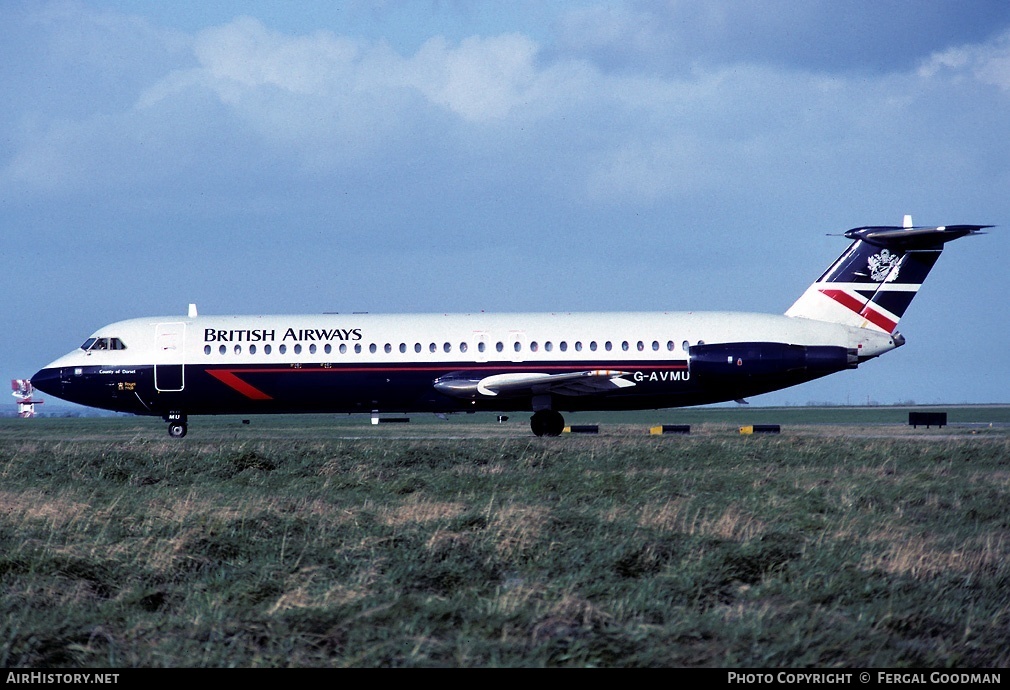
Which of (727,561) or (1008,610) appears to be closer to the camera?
(1008,610)

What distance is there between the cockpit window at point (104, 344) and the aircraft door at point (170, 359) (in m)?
1.46

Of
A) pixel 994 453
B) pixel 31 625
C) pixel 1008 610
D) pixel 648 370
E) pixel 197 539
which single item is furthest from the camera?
pixel 648 370

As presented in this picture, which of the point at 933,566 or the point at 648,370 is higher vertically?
the point at 648,370

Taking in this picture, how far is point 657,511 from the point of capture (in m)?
14.5

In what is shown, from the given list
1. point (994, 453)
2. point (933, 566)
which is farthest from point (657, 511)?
point (994, 453)

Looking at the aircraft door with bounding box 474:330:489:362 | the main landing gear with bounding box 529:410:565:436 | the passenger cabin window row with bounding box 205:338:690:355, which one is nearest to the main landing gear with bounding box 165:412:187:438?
the passenger cabin window row with bounding box 205:338:690:355

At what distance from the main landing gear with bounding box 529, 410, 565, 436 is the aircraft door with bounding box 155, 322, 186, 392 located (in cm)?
1187

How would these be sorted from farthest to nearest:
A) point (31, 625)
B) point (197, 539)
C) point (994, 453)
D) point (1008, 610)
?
point (994, 453) → point (197, 539) → point (1008, 610) → point (31, 625)

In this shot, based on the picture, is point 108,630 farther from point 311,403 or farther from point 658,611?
point 311,403

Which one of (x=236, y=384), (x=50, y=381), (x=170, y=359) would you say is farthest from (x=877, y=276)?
(x=50, y=381)

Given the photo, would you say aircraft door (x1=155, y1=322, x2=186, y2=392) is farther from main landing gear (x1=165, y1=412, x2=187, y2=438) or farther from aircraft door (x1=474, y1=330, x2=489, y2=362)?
aircraft door (x1=474, y1=330, x2=489, y2=362)

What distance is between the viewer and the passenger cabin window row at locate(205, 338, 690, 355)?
32.9 meters

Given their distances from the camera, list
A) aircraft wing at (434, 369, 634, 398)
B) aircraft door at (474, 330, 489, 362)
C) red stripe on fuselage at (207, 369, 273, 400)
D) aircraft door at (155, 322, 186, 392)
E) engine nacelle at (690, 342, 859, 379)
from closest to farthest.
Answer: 1. aircraft wing at (434, 369, 634, 398)
2. engine nacelle at (690, 342, 859, 379)
3. aircraft door at (474, 330, 489, 362)
4. red stripe on fuselage at (207, 369, 273, 400)
5. aircraft door at (155, 322, 186, 392)

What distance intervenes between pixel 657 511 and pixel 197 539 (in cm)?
625
